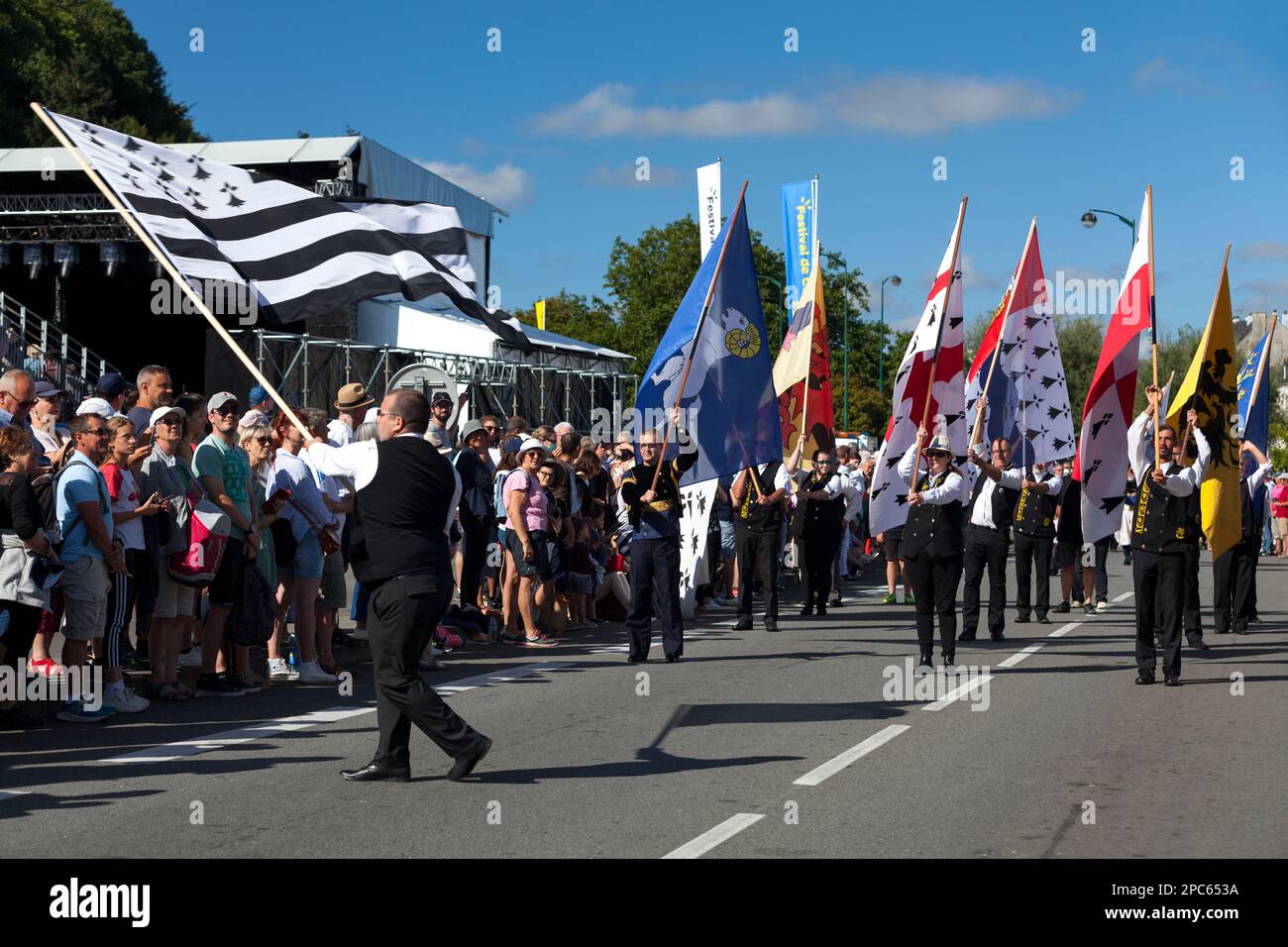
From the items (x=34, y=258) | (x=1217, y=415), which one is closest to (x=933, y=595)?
(x=1217, y=415)

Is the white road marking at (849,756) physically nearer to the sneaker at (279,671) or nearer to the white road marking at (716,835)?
the white road marking at (716,835)

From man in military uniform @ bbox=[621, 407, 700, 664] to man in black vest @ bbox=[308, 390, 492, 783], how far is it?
5055 mm

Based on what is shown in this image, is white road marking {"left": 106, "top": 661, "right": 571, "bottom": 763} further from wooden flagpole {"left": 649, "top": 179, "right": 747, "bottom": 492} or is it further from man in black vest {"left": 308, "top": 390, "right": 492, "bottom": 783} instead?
wooden flagpole {"left": 649, "top": 179, "right": 747, "bottom": 492}

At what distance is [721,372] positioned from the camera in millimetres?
12781

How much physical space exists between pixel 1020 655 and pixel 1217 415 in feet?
9.43

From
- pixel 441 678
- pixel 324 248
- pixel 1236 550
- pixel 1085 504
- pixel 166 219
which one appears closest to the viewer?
pixel 166 219

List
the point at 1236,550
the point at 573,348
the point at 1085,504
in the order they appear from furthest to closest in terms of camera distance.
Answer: the point at 573,348 → the point at 1236,550 → the point at 1085,504

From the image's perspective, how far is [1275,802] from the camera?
765 cm

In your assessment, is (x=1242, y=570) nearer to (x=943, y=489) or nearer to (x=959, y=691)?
(x=943, y=489)

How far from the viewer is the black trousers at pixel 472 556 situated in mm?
14531

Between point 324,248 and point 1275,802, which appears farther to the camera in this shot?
point 324,248
